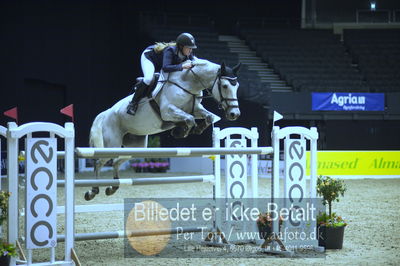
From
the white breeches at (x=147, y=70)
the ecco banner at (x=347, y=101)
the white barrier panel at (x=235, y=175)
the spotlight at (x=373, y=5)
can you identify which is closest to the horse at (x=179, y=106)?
the white breeches at (x=147, y=70)

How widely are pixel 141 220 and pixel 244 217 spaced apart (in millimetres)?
1539

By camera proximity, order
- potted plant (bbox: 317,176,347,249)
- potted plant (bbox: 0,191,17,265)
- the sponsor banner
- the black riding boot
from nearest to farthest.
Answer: potted plant (bbox: 0,191,17,265) → potted plant (bbox: 317,176,347,249) → the black riding boot → the sponsor banner

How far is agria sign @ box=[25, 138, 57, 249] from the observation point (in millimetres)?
3520

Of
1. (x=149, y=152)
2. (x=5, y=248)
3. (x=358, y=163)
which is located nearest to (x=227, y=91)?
(x=149, y=152)

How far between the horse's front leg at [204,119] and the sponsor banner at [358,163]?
7.81m

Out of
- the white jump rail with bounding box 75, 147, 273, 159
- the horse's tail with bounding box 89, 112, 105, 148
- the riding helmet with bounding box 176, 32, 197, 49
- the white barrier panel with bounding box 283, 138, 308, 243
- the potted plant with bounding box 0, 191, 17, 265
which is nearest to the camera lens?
the potted plant with bounding box 0, 191, 17, 265

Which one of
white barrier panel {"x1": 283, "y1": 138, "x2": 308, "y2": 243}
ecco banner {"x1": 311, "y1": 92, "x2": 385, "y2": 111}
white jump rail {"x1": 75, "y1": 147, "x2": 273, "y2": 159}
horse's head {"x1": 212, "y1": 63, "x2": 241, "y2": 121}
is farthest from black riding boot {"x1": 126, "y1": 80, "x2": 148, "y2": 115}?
ecco banner {"x1": 311, "y1": 92, "x2": 385, "y2": 111}

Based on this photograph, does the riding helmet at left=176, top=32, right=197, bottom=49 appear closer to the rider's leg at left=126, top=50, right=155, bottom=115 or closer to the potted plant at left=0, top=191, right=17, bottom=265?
the rider's leg at left=126, top=50, right=155, bottom=115

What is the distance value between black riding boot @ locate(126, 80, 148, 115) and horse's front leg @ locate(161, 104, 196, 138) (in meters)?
0.32

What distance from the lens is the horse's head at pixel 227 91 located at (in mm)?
4793

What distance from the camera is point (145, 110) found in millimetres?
5320

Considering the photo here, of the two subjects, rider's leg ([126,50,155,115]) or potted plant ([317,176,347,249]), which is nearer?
potted plant ([317,176,347,249])

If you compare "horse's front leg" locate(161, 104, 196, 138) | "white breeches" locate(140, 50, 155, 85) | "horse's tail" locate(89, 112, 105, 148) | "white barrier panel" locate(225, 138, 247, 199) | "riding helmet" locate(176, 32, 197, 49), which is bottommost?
"white barrier panel" locate(225, 138, 247, 199)

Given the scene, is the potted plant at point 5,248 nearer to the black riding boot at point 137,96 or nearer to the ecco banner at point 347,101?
the black riding boot at point 137,96
